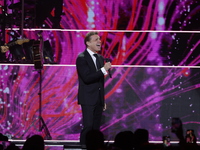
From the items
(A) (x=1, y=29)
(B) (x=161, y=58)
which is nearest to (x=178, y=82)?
(B) (x=161, y=58)

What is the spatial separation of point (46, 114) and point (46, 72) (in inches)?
24.1

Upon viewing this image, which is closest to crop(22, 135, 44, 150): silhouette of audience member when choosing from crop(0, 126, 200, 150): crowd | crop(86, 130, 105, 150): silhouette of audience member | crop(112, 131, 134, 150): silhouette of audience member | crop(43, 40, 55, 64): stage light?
crop(0, 126, 200, 150): crowd

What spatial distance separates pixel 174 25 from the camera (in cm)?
669

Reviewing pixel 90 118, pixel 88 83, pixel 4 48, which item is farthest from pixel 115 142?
pixel 4 48

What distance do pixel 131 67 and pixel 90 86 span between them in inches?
60.6

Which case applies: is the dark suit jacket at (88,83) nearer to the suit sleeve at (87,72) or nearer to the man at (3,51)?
the suit sleeve at (87,72)

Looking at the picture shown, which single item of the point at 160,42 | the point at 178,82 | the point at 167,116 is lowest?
the point at 167,116

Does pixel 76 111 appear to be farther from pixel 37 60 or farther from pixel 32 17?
pixel 32 17

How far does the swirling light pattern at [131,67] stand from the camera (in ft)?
22.0

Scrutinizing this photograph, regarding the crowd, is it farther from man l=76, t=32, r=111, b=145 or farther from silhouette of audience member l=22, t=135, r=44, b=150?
man l=76, t=32, r=111, b=145

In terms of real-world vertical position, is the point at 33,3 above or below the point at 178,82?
above

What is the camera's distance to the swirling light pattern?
6691 millimetres

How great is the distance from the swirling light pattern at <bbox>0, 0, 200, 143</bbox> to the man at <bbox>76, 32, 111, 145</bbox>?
134 cm

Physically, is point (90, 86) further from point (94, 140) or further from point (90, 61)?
point (94, 140)
